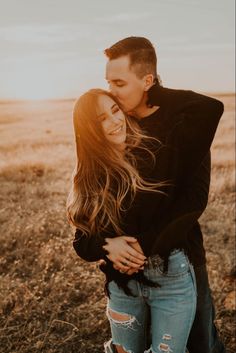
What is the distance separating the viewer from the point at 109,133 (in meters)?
2.93

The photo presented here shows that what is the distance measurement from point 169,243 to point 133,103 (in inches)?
40.2

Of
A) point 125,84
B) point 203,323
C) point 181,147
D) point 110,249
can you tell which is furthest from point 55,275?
point 181,147

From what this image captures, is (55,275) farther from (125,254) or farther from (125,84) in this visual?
(125,84)

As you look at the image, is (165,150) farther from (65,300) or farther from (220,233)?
(220,233)

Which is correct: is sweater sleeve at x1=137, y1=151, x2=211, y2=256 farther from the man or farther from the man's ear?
the man's ear

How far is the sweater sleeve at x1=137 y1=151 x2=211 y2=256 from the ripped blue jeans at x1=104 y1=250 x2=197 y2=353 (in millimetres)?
114

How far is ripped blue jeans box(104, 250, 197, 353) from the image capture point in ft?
8.93

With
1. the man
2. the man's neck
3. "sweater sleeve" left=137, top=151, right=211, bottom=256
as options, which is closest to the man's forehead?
the man

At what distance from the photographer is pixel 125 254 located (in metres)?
2.67

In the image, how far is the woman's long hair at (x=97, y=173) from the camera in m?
2.81

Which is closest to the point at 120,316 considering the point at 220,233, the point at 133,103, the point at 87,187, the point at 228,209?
the point at 87,187

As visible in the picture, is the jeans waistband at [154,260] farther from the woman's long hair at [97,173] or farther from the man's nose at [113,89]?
the man's nose at [113,89]

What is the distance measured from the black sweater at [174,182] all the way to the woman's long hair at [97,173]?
70 millimetres

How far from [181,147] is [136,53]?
831 mm
